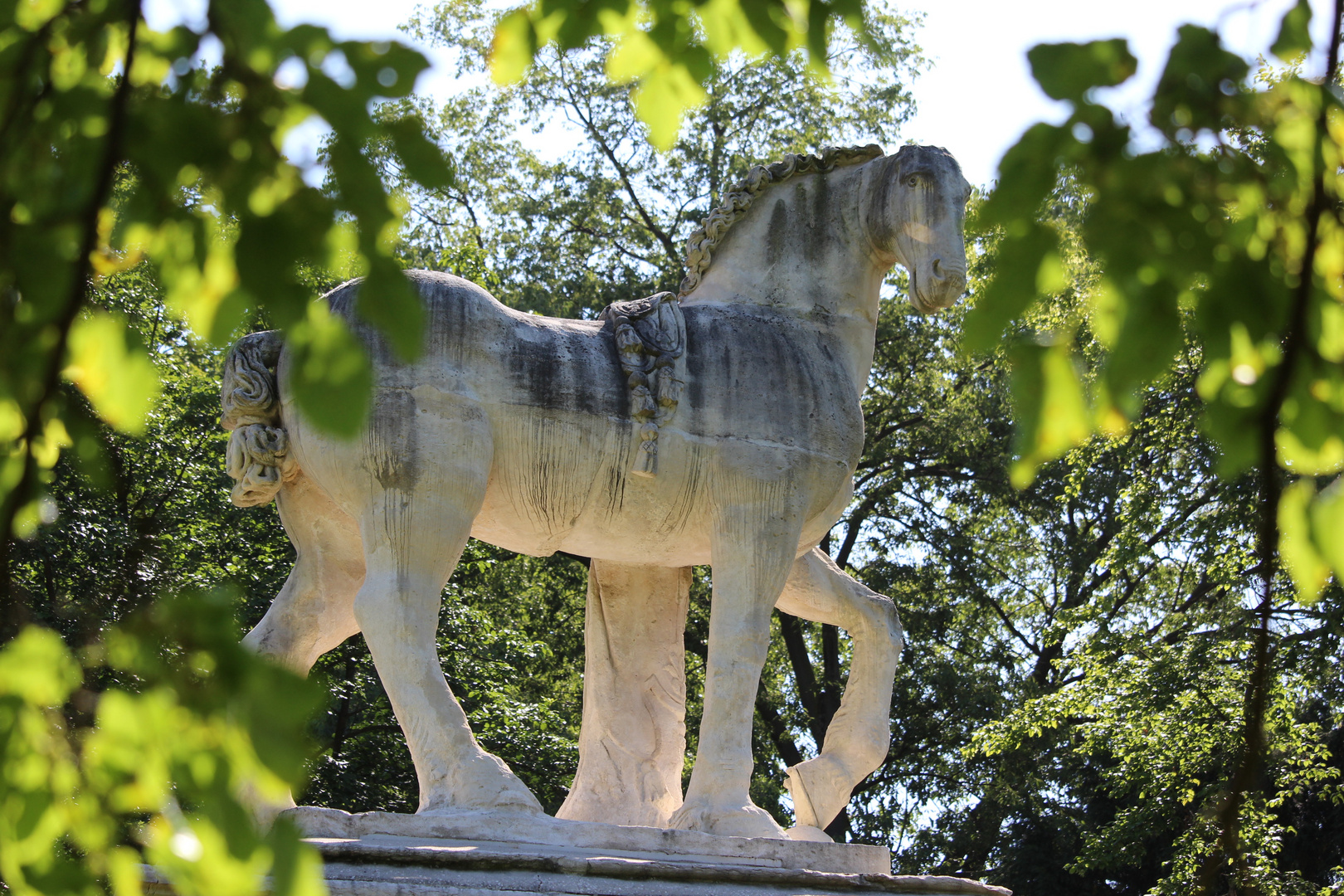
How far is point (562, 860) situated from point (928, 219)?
9.86 ft

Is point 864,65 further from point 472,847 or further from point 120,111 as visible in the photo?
point 120,111

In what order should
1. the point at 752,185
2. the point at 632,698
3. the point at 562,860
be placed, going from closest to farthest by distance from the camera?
1. the point at 562,860
2. the point at 632,698
3. the point at 752,185

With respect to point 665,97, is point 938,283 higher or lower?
higher

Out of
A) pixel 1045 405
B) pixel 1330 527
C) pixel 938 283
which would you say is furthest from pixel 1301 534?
pixel 938 283

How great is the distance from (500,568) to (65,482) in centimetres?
625

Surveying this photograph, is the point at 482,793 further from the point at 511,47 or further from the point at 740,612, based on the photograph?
the point at 511,47

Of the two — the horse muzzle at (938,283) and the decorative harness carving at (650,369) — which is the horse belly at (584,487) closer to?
the decorative harness carving at (650,369)

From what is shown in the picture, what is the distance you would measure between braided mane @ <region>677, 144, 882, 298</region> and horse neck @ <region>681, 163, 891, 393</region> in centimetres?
3

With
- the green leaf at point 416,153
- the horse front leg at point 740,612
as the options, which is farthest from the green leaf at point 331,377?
the horse front leg at point 740,612

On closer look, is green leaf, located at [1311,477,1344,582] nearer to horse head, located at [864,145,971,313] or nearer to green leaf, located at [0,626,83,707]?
green leaf, located at [0,626,83,707]

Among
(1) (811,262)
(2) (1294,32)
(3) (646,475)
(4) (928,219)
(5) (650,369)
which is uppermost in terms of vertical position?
(4) (928,219)

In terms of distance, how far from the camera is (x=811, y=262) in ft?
22.5

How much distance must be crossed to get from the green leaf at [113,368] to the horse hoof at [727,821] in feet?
12.5

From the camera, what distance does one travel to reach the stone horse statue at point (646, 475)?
5973 mm
